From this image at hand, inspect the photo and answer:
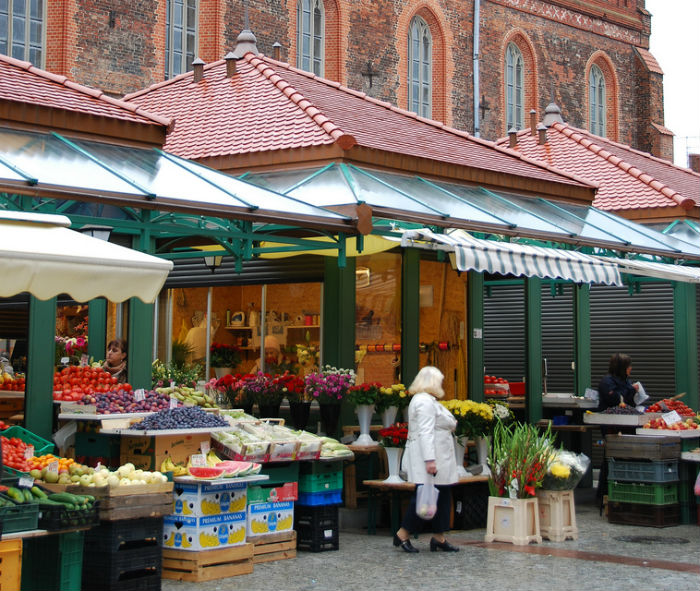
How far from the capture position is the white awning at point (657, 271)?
15.1 m

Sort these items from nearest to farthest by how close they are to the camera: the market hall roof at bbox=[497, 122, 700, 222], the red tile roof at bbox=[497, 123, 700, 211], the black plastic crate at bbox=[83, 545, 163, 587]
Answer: the black plastic crate at bbox=[83, 545, 163, 587]
the market hall roof at bbox=[497, 122, 700, 222]
the red tile roof at bbox=[497, 123, 700, 211]

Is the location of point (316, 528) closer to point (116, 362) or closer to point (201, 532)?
point (201, 532)

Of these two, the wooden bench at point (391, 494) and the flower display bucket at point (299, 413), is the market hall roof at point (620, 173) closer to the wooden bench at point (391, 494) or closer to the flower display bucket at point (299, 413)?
the flower display bucket at point (299, 413)

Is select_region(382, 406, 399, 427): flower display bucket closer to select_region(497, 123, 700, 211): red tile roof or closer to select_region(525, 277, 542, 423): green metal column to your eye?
select_region(525, 277, 542, 423): green metal column

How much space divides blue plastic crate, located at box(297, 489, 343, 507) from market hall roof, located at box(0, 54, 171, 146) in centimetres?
478

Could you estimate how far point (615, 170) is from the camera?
2166cm

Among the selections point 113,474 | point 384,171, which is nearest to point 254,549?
point 113,474

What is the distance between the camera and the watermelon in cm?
962

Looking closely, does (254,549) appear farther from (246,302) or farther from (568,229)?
(568,229)

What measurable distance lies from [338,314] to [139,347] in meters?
3.12

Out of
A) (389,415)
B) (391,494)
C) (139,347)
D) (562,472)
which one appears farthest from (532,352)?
(139,347)

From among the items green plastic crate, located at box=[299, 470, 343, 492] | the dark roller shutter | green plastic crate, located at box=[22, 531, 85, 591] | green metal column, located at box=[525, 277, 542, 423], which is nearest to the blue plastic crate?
green plastic crate, located at box=[299, 470, 343, 492]

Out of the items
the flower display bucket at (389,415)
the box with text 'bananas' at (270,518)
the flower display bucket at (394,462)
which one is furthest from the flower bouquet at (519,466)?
the box with text 'bananas' at (270,518)

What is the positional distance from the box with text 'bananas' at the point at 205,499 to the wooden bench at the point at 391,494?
2135 mm
